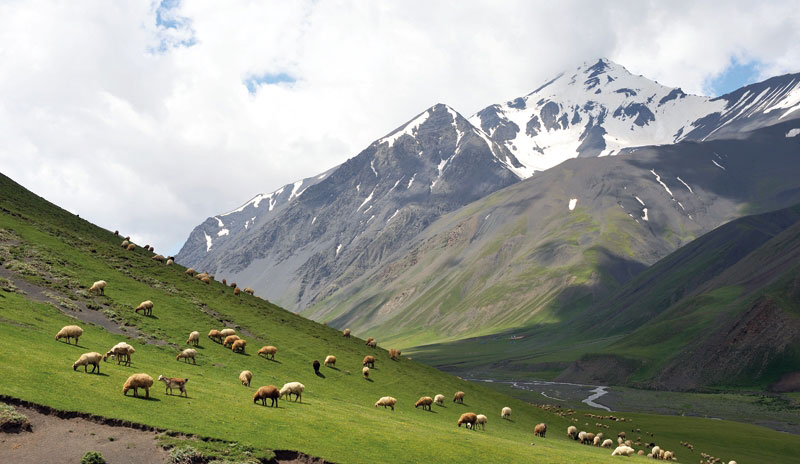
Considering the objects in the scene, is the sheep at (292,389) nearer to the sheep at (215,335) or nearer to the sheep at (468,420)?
the sheep at (468,420)

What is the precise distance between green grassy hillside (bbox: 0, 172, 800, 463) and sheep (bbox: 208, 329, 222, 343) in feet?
2.82

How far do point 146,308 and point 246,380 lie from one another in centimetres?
1945

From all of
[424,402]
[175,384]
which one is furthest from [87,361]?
[424,402]

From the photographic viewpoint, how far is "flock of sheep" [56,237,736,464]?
38741mm

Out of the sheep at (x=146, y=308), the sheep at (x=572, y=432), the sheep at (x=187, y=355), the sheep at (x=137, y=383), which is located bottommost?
the sheep at (x=137, y=383)

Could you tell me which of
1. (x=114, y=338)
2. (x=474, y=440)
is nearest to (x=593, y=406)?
(x=474, y=440)

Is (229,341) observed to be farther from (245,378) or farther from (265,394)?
(265,394)

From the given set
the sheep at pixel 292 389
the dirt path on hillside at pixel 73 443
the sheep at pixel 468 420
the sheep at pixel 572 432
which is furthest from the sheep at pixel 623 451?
the dirt path on hillside at pixel 73 443

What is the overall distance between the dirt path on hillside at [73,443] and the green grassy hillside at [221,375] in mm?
1316

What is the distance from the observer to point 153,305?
210 ft

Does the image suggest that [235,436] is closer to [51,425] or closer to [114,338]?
[51,425]

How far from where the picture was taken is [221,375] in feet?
166

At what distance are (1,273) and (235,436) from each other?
39.1 metres

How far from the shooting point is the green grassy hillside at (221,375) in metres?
34.6
